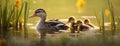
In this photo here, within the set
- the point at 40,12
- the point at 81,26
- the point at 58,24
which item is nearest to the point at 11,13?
the point at 40,12

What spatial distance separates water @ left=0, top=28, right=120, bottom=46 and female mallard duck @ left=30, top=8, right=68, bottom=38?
0.14 feet

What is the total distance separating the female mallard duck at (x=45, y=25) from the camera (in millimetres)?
3914

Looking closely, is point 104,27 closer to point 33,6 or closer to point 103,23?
point 103,23

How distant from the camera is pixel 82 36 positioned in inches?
154

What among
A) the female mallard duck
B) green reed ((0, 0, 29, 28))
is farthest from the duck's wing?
green reed ((0, 0, 29, 28))

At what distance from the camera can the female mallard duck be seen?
391cm

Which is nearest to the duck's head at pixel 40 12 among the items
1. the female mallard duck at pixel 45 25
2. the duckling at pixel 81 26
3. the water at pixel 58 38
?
the female mallard duck at pixel 45 25

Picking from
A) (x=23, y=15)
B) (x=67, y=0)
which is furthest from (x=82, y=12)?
(x=23, y=15)

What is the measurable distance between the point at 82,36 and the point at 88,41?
0.05 m

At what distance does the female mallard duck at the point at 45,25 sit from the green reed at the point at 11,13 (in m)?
0.09

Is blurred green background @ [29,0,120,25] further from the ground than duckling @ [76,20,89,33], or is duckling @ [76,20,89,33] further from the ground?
blurred green background @ [29,0,120,25]

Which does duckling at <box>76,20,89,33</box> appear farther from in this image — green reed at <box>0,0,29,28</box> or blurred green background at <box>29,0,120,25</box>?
green reed at <box>0,0,29,28</box>

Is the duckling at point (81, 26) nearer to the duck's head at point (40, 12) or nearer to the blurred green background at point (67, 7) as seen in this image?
the blurred green background at point (67, 7)

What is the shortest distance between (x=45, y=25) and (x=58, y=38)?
0.15m
